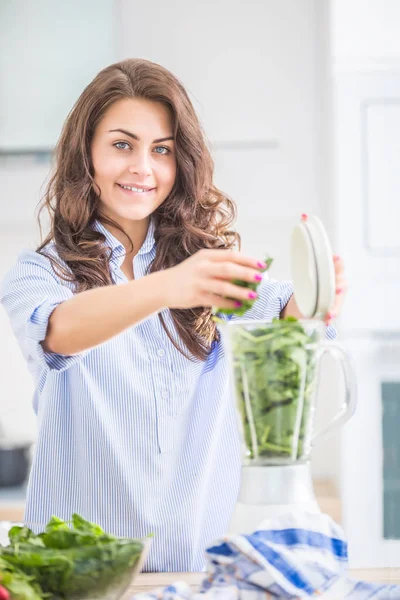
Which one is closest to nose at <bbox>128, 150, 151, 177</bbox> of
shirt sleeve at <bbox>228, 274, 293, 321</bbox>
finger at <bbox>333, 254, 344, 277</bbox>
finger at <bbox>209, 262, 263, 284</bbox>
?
shirt sleeve at <bbox>228, 274, 293, 321</bbox>

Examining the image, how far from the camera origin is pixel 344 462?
95.4 inches

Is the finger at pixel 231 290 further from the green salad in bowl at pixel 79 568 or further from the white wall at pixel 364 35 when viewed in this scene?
the white wall at pixel 364 35

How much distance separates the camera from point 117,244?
4.66ft

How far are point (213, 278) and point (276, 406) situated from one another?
14 cm

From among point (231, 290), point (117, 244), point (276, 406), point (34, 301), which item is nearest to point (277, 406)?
point (276, 406)

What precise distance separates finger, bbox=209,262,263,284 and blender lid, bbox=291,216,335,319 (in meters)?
0.07

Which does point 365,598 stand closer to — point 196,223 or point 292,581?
point 292,581

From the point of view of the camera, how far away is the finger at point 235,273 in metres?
0.80

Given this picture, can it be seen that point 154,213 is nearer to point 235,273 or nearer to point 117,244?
point 117,244

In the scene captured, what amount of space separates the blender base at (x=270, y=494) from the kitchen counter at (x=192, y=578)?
0.42 feet

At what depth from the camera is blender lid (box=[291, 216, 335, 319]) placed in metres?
0.83

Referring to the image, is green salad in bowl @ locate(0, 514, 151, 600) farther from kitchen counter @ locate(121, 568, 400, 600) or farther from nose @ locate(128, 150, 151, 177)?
nose @ locate(128, 150, 151, 177)

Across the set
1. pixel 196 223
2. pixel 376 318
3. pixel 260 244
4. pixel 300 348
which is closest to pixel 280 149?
pixel 260 244

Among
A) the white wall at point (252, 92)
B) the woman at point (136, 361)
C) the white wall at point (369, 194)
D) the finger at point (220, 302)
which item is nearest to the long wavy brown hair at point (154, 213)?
the woman at point (136, 361)
